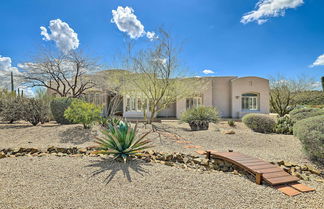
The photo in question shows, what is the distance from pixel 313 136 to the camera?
458 centimetres

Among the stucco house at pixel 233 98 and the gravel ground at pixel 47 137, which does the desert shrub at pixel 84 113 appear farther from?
the stucco house at pixel 233 98

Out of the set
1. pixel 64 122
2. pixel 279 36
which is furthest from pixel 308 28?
pixel 64 122

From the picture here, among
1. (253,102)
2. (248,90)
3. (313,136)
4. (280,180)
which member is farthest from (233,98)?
(280,180)

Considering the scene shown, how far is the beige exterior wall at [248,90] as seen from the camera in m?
20.1

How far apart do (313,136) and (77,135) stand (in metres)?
7.42

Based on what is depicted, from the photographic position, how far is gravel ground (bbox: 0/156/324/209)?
263 cm

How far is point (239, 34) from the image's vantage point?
34.5ft

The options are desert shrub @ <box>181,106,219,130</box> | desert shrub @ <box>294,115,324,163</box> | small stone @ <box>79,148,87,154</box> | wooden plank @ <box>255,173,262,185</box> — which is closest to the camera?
wooden plank @ <box>255,173,262,185</box>

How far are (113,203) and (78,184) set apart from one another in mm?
893

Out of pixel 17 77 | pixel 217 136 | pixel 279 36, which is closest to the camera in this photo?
pixel 217 136

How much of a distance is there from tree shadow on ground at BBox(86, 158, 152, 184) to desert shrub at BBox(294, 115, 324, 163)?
13.1 feet

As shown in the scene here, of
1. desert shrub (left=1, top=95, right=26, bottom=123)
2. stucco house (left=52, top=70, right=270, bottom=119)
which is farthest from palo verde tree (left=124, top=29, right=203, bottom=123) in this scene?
stucco house (left=52, top=70, right=270, bottom=119)

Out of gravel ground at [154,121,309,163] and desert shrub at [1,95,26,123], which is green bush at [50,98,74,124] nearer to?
desert shrub at [1,95,26,123]

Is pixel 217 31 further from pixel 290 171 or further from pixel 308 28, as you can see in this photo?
pixel 290 171
